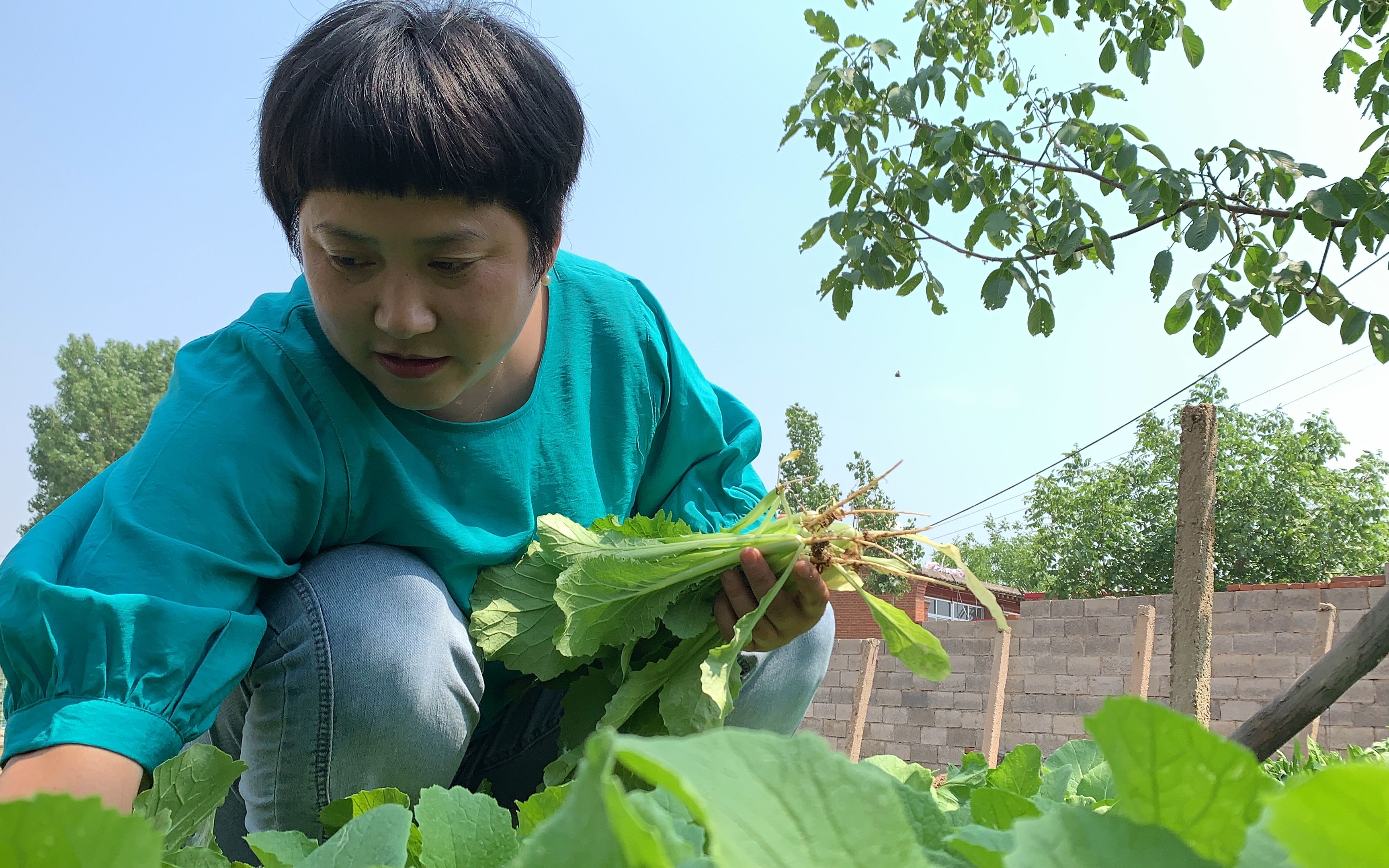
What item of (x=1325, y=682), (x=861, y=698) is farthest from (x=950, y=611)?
(x=1325, y=682)

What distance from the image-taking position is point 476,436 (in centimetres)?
166

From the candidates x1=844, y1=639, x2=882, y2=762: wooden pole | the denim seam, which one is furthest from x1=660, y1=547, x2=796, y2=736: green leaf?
x1=844, y1=639, x2=882, y2=762: wooden pole

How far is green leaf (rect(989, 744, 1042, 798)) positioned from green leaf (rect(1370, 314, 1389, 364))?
2185 mm

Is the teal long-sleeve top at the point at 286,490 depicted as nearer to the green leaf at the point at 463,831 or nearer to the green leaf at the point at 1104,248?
the green leaf at the point at 463,831

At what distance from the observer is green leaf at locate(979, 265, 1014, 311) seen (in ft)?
8.95

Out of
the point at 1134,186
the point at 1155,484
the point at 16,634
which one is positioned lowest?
the point at 16,634

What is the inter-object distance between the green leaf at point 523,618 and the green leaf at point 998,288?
1.67 metres

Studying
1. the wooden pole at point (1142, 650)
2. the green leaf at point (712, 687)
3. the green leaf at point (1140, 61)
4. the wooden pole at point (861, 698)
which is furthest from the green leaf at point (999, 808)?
the wooden pole at point (861, 698)

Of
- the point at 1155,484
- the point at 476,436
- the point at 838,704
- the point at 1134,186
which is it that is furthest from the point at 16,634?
the point at 1155,484

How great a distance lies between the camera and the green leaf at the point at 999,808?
17.0 inches

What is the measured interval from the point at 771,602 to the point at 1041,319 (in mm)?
1843

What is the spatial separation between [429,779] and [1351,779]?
4.44 ft

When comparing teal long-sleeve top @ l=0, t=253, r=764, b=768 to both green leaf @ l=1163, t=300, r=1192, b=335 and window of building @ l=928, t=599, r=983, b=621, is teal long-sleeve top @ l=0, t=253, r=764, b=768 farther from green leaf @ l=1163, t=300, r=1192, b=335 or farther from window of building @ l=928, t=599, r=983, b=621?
window of building @ l=928, t=599, r=983, b=621

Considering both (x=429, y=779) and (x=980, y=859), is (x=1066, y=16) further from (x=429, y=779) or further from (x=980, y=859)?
(x=980, y=859)
